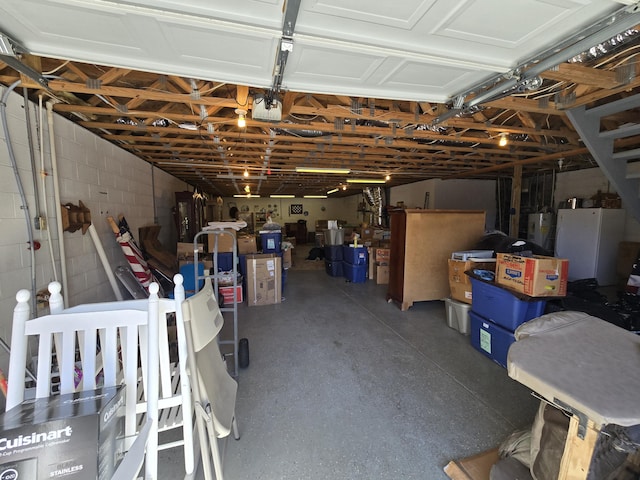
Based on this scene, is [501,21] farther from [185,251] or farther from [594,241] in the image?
[594,241]

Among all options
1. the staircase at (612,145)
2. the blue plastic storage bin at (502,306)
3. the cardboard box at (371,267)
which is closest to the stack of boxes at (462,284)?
the blue plastic storage bin at (502,306)

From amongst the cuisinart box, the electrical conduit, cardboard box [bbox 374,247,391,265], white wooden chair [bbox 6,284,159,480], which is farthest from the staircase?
the electrical conduit

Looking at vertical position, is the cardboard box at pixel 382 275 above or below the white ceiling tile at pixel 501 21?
below

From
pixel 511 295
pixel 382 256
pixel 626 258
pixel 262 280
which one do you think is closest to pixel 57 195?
pixel 262 280

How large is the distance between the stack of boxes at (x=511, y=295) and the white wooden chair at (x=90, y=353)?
112 inches

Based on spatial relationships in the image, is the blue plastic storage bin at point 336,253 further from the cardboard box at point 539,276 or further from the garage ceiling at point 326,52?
the cardboard box at point 539,276

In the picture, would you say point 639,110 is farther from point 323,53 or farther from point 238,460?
point 238,460

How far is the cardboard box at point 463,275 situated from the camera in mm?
3207

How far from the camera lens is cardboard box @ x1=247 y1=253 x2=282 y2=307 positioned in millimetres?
4414

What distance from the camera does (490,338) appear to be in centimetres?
269

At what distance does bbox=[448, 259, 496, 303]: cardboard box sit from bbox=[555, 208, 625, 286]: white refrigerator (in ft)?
10.9

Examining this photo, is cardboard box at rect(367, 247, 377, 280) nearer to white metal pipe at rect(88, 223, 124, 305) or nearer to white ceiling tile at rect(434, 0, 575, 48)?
white metal pipe at rect(88, 223, 124, 305)

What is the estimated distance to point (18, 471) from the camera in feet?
2.30

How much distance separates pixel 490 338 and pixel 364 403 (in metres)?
1.54
